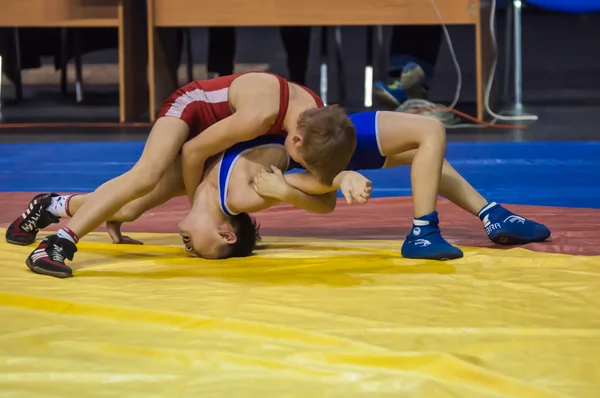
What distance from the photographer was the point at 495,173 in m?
3.75

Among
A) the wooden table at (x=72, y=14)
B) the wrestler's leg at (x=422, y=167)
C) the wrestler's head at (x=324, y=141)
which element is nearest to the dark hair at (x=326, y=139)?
the wrestler's head at (x=324, y=141)

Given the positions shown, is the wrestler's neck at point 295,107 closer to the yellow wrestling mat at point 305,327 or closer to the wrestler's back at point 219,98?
the wrestler's back at point 219,98

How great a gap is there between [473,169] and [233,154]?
1.65 meters

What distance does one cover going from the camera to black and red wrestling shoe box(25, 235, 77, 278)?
7.12 ft

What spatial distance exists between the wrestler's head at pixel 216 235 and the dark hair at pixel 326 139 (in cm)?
29

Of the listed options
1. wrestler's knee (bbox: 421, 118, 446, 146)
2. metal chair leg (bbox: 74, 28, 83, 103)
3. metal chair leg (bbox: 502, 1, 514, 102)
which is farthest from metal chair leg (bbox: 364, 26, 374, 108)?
wrestler's knee (bbox: 421, 118, 446, 146)

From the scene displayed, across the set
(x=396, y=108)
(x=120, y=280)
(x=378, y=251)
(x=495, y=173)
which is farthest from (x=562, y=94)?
(x=120, y=280)

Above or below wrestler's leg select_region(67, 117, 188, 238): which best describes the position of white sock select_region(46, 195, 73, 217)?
below

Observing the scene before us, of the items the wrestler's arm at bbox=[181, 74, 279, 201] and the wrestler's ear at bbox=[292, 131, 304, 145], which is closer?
the wrestler's ear at bbox=[292, 131, 304, 145]

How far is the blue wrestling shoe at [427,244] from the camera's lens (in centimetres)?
232

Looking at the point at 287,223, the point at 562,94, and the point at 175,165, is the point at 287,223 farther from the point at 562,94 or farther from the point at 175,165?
the point at 562,94

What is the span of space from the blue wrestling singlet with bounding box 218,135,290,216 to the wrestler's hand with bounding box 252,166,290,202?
0.08m

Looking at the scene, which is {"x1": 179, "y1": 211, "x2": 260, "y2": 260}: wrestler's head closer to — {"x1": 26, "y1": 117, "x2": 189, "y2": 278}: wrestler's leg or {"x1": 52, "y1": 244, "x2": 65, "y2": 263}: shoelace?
{"x1": 26, "y1": 117, "x2": 189, "y2": 278}: wrestler's leg

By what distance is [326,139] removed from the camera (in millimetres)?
2195
